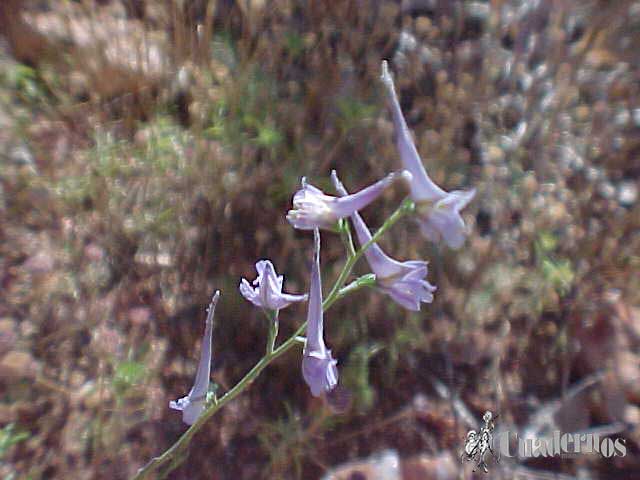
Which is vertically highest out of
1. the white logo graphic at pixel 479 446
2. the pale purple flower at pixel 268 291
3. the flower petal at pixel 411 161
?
the flower petal at pixel 411 161

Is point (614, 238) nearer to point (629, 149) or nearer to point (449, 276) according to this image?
point (629, 149)

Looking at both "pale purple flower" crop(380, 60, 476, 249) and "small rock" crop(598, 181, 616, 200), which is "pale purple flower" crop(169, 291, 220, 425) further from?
"small rock" crop(598, 181, 616, 200)

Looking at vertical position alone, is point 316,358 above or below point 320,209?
below

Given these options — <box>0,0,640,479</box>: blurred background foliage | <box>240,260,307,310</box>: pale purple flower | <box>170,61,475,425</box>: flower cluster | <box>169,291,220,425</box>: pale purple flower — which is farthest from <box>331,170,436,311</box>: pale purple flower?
<box>0,0,640,479</box>: blurred background foliage

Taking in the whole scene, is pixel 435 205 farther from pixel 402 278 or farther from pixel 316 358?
pixel 316 358

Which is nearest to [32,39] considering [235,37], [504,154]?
[235,37]

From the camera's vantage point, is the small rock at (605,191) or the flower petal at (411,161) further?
the small rock at (605,191)

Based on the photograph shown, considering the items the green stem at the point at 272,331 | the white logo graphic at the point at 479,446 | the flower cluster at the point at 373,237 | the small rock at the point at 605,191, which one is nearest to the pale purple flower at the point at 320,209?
the flower cluster at the point at 373,237

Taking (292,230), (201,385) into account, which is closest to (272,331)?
(201,385)

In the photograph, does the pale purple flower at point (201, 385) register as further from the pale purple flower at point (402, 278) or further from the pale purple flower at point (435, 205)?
the pale purple flower at point (435, 205)
